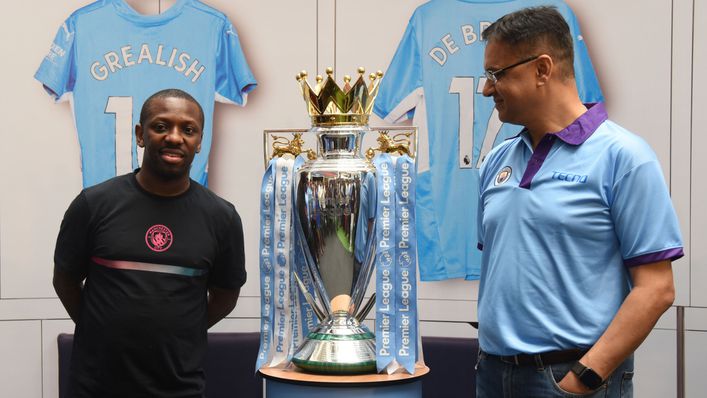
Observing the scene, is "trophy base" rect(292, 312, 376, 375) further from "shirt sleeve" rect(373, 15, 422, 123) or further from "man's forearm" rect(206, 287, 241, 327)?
"shirt sleeve" rect(373, 15, 422, 123)

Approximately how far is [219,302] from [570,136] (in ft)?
3.56

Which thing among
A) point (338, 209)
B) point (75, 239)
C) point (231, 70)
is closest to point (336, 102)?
point (338, 209)

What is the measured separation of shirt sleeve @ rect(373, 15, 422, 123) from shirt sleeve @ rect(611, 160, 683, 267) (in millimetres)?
1862

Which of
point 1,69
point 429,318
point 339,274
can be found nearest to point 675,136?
point 429,318

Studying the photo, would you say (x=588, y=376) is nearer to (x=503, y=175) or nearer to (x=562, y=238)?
(x=562, y=238)

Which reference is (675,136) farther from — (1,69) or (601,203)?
(1,69)

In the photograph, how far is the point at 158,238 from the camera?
2.13m

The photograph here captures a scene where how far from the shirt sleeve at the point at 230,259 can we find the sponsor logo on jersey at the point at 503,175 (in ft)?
2.41

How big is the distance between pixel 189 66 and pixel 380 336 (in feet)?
5.56

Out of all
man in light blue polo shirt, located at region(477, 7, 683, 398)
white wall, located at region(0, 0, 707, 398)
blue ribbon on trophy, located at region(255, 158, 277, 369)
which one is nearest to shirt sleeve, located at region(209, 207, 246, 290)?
blue ribbon on trophy, located at region(255, 158, 277, 369)

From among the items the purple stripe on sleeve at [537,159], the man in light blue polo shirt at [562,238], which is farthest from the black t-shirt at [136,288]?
the purple stripe on sleeve at [537,159]

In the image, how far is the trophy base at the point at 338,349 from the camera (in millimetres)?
2283

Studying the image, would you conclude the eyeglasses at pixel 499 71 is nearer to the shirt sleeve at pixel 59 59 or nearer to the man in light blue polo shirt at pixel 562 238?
the man in light blue polo shirt at pixel 562 238

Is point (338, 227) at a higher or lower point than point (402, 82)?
lower
